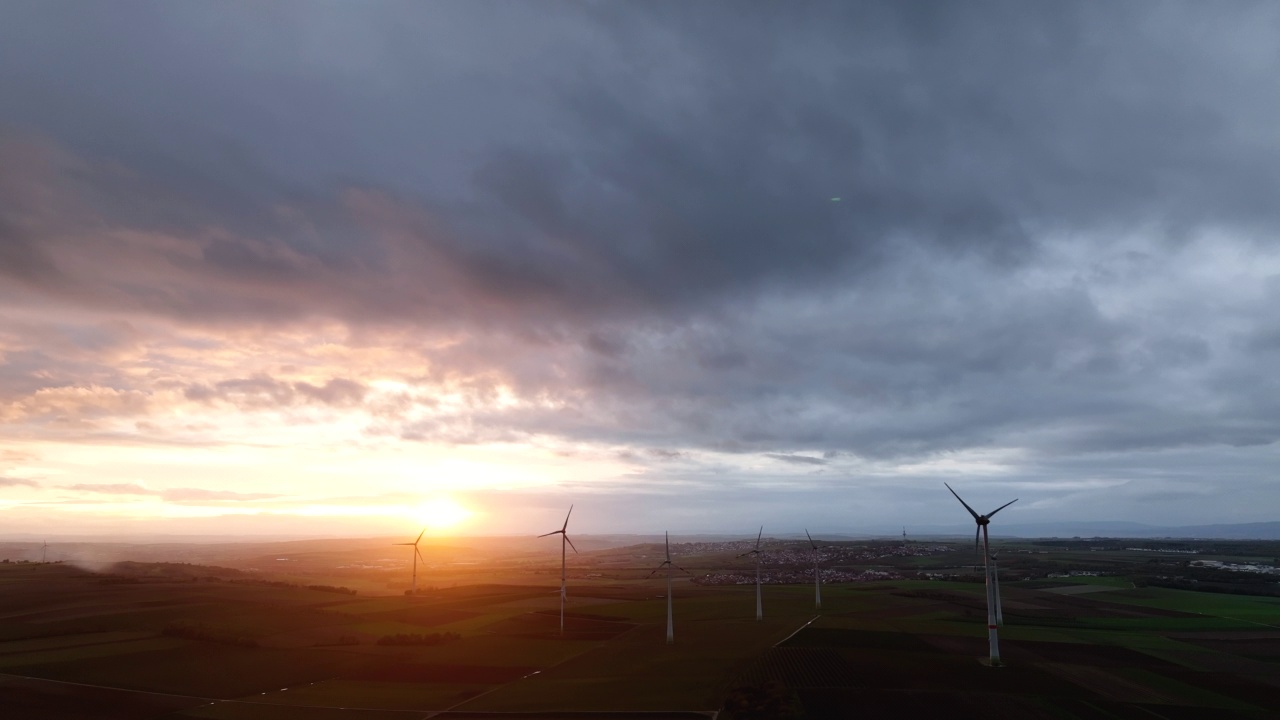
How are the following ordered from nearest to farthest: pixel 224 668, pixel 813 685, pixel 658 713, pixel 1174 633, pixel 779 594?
pixel 658 713 < pixel 813 685 < pixel 224 668 < pixel 1174 633 < pixel 779 594

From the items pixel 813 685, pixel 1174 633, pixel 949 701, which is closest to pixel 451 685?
pixel 813 685

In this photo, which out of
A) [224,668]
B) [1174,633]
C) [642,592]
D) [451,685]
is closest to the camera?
[451,685]

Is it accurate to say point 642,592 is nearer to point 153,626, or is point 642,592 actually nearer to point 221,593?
point 221,593

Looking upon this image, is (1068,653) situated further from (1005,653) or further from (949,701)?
(949,701)

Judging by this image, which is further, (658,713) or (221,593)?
(221,593)

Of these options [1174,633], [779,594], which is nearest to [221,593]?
[779,594]

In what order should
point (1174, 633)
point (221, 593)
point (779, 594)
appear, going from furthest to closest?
point (779, 594)
point (221, 593)
point (1174, 633)
